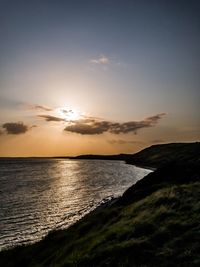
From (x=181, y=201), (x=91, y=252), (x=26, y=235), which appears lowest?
(x=26, y=235)

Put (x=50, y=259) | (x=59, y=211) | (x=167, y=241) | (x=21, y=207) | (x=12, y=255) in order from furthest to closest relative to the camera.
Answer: (x=21, y=207) < (x=59, y=211) < (x=12, y=255) < (x=50, y=259) < (x=167, y=241)

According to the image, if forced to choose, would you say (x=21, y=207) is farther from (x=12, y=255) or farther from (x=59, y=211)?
(x=12, y=255)

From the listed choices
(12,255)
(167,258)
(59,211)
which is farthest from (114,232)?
(59,211)

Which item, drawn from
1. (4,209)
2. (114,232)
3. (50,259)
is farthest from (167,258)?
(4,209)

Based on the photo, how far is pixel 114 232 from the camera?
85.3ft

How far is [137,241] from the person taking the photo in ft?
71.7

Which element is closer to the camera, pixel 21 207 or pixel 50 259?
pixel 50 259

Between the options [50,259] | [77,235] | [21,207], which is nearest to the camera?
[50,259]

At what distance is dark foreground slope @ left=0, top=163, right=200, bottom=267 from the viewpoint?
62.8ft

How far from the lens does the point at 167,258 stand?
18.4m

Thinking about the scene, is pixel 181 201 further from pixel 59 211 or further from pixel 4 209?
pixel 4 209

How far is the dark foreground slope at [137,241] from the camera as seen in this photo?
19141 mm

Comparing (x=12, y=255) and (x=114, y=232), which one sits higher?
(x=114, y=232)

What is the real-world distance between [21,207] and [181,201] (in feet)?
117
